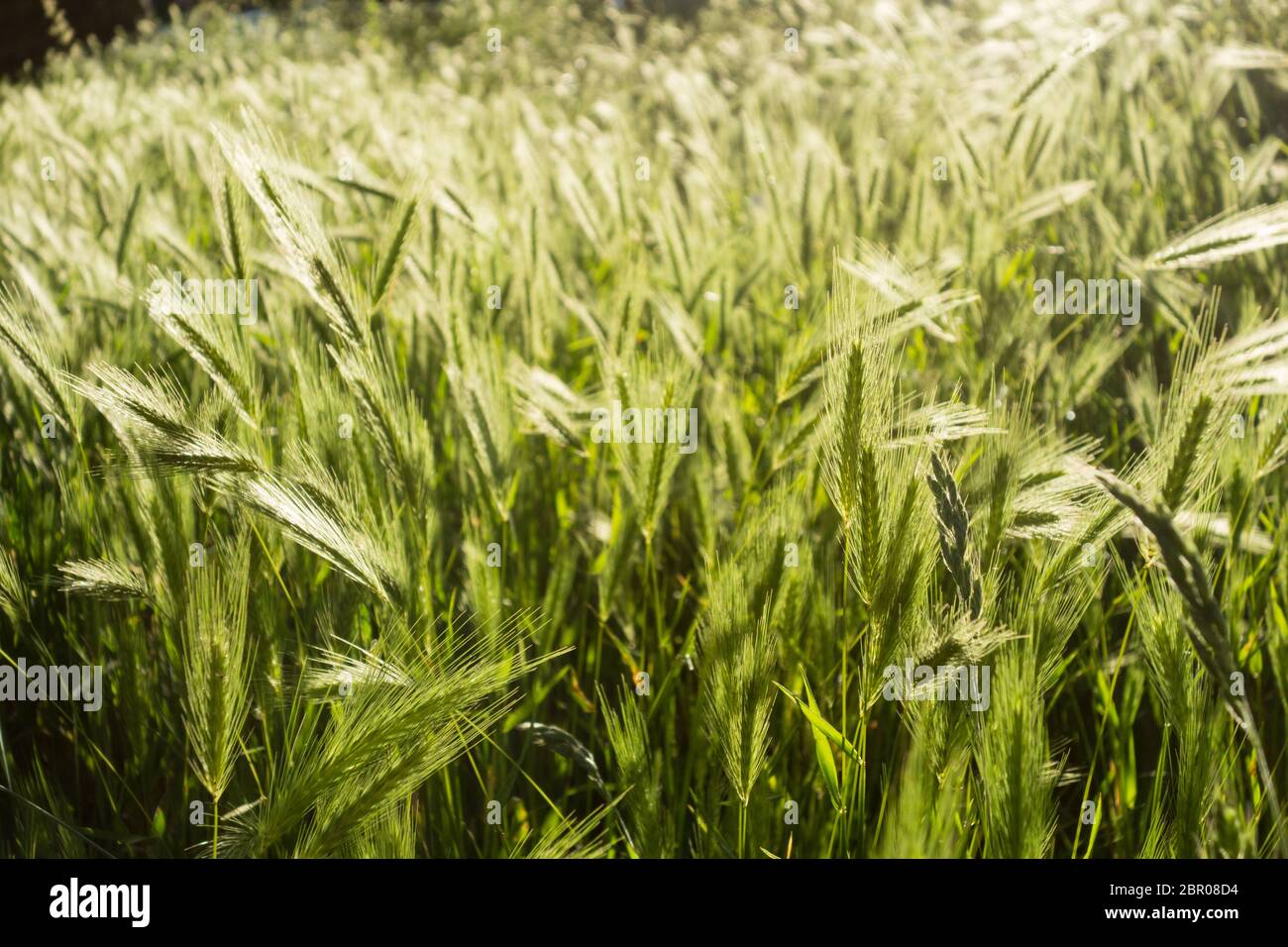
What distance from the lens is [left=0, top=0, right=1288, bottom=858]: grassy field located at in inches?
29.5

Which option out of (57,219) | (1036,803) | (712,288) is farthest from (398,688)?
(57,219)

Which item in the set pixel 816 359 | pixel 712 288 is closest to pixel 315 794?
pixel 816 359

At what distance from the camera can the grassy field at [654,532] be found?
29.5 inches

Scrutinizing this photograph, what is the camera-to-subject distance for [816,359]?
1.21m

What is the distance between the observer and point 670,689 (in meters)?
1.04

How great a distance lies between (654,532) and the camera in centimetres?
114

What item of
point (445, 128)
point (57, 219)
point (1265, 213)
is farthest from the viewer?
point (445, 128)

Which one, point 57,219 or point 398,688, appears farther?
point 57,219

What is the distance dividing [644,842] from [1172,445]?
0.58 metres

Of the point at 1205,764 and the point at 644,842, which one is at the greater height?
the point at 1205,764

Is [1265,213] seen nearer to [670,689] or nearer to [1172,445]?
[1172,445]

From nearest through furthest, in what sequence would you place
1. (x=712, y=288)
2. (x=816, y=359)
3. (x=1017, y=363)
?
(x=816, y=359)
(x=1017, y=363)
(x=712, y=288)
